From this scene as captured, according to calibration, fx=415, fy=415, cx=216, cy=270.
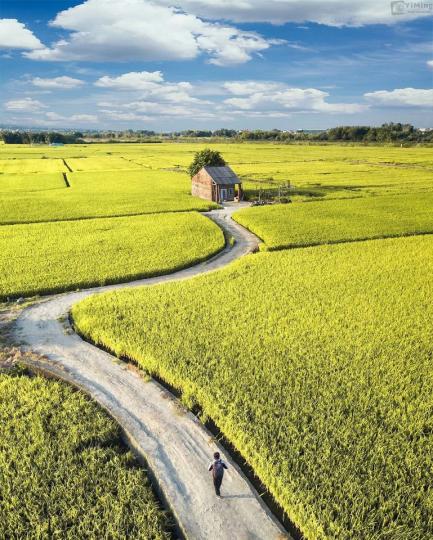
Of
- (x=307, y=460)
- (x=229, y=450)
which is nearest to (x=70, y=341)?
(x=229, y=450)

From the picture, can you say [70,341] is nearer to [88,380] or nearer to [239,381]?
[88,380]

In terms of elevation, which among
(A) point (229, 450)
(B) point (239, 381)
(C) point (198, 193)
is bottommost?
(A) point (229, 450)

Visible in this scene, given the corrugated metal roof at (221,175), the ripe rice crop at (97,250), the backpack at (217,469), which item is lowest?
the backpack at (217,469)

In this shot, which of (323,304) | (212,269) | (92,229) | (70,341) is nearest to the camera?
(70,341)

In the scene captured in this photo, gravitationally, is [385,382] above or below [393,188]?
below

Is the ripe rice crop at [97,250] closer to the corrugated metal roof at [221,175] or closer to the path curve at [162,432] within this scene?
the path curve at [162,432]

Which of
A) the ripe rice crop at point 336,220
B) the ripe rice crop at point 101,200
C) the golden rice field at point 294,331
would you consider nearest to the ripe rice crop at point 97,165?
the ripe rice crop at point 101,200

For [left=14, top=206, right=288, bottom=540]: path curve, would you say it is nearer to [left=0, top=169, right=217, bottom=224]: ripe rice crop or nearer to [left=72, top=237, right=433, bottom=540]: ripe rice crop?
[left=72, top=237, right=433, bottom=540]: ripe rice crop
